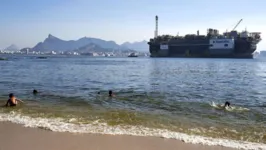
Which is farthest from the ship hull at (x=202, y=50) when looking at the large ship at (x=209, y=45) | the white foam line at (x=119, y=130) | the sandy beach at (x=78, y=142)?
the sandy beach at (x=78, y=142)

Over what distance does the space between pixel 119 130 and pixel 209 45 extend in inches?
5611

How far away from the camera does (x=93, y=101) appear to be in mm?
20172

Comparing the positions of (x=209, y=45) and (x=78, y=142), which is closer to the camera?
(x=78, y=142)

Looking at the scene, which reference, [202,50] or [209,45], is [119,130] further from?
[202,50]

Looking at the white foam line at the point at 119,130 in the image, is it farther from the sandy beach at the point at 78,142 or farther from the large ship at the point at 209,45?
the large ship at the point at 209,45

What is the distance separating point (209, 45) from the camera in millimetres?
147875

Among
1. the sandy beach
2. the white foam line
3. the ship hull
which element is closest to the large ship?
the ship hull

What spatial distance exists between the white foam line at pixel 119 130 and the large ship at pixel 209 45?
135960 millimetres

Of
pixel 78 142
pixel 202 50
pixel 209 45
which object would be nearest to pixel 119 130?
pixel 78 142

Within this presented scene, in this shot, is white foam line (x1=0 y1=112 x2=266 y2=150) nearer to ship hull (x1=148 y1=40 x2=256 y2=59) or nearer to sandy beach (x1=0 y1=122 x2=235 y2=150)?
sandy beach (x1=0 y1=122 x2=235 y2=150)

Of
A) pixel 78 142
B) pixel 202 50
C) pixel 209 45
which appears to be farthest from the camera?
pixel 202 50

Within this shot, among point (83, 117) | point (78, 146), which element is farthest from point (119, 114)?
point (78, 146)

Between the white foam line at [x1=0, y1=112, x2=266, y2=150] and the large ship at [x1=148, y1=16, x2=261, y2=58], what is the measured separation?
13596 cm

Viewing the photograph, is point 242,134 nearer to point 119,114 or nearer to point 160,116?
point 160,116
